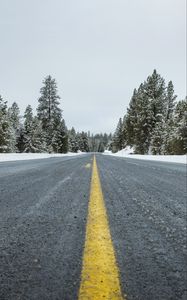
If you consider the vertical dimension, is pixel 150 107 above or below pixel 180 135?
above

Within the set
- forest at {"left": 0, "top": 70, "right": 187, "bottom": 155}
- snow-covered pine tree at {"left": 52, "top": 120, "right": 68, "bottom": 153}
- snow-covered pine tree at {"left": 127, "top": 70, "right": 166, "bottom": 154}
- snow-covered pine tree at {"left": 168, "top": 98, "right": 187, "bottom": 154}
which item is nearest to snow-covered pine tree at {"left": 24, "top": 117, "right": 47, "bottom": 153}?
forest at {"left": 0, "top": 70, "right": 187, "bottom": 155}

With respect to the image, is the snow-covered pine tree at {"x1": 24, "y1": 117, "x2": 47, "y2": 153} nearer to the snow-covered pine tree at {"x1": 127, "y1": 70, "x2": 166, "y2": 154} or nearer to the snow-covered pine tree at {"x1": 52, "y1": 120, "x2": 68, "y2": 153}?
the snow-covered pine tree at {"x1": 52, "y1": 120, "x2": 68, "y2": 153}

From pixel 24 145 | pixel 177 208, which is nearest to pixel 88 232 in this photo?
pixel 177 208

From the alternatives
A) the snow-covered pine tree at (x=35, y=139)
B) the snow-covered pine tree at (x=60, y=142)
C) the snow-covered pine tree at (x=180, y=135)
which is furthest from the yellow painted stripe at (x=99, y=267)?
the snow-covered pine tree at (x=60, y=142)

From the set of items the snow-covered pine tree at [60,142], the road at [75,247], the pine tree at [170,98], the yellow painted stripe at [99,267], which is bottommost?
the road at [75,247]

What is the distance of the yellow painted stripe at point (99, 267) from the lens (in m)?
1.26

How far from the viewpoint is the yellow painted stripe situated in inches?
49.6

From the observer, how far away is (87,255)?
5.69ft

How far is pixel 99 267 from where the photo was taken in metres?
1.52

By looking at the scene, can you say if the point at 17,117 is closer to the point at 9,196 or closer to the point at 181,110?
the point at 181,110

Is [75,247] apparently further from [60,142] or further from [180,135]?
[60,142]

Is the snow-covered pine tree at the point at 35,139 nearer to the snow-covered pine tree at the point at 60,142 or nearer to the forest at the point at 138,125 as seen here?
the forest at the point at 138,125

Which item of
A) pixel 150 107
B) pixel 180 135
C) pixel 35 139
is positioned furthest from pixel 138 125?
pixel 35 139

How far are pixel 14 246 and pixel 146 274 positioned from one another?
2.72 ft
